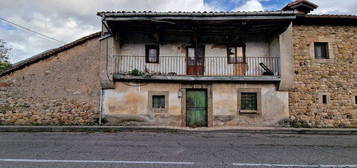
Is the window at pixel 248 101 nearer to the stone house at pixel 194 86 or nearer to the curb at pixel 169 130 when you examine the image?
the stone house at pixel 194 86

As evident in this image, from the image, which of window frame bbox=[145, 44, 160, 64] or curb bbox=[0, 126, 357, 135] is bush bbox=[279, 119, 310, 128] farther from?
window frame bbox=[145, 44, 160, 64]

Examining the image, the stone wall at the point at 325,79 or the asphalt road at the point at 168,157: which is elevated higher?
the stone wall at the point at 325,79

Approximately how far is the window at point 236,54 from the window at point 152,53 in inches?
152

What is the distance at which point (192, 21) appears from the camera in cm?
924

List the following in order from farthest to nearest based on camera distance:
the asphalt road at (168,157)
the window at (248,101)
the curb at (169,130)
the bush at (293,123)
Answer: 1. the window at (248,101)
2. the bush at (293,123)
3. the curb at (169,130)
4. the asphalt road at (168,157)

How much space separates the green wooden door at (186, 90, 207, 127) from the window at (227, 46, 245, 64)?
236cm

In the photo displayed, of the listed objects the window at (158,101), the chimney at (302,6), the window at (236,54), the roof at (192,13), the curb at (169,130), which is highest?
the chimney at (302,6)

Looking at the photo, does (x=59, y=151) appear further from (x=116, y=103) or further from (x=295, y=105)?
(x=295, y=105)

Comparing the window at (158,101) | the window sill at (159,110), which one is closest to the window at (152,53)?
the window at (158,101)

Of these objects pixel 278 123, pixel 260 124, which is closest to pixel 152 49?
pixel 260 124

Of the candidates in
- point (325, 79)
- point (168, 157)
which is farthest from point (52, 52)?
point (325, 79)

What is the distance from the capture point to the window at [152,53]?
10.9 meters

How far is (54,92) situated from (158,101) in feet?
16.6

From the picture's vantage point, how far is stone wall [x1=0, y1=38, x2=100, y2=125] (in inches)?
383
